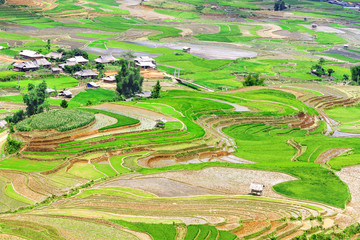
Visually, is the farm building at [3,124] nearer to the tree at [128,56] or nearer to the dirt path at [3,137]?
the dirt path at [3,137]

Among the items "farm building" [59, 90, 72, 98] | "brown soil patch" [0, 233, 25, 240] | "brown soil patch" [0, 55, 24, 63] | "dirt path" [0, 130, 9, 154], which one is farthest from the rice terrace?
"dirt path" [0, 130, 9, 154]

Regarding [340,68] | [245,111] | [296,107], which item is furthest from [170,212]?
[340,68]

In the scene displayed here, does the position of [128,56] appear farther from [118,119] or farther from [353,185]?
[353,185]

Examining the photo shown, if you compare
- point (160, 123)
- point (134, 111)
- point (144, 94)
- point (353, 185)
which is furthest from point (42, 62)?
point (353, 185)

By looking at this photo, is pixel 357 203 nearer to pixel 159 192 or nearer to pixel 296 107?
pixel 159 192

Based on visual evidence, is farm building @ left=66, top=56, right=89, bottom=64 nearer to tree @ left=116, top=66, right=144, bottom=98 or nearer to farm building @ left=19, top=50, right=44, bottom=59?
farm building @ left=19, top=50, right=44, bottom=59

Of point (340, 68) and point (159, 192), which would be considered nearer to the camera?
point (159, 192)
